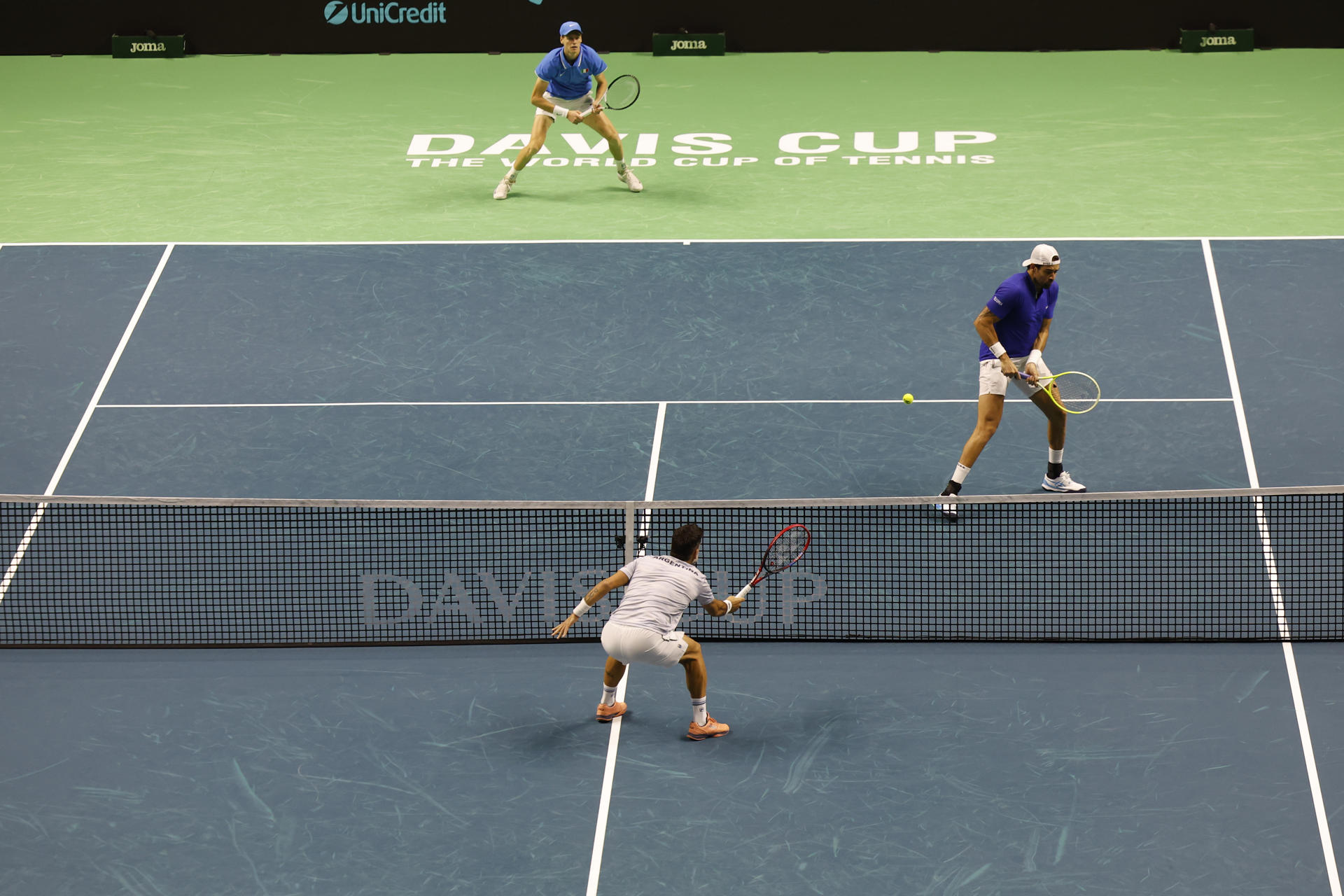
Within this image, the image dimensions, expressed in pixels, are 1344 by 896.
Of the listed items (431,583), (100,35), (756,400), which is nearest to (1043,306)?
(756,400)

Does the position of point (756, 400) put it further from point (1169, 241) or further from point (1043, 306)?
point (1169, 241)

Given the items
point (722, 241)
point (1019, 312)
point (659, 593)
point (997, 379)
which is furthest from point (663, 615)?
point (722, 241)

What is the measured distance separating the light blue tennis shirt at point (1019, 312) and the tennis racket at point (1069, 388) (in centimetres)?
22

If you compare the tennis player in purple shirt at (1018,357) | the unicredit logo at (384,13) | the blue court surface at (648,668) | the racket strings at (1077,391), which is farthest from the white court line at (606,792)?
the unicredit logo at (384,13)

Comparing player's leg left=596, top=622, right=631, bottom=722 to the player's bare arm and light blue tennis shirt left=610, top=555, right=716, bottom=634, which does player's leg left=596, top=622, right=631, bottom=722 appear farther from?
the player's bare arm

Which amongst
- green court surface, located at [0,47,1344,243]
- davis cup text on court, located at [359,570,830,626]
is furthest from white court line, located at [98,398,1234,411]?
green court surface, located at [0,47,1344,243]

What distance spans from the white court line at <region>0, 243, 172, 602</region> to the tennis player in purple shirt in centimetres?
602

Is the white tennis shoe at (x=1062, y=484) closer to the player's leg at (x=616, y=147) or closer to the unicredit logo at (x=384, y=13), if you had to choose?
the player's leg at (x=616, y=147)

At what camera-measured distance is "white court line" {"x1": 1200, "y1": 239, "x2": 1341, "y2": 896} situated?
8.84 metres

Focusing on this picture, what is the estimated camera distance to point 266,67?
72.4 ft

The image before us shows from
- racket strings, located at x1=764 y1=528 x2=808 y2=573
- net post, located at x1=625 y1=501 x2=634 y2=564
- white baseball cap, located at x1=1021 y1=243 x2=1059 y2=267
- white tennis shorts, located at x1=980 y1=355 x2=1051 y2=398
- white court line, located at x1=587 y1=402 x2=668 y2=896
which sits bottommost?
white court line, located at x1=587 y1=402 x2=668 y2=896

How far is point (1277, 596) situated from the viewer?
10.9 meters

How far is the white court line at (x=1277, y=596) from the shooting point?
29.0 feet

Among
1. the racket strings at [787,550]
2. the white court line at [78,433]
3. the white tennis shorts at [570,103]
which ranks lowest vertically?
the white court line at [78,433]
